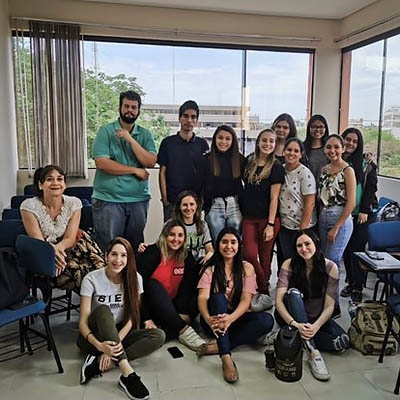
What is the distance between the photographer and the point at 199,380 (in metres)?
2.37

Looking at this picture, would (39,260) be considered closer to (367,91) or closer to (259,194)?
(259,194)

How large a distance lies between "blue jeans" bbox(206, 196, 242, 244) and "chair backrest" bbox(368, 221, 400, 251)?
102cm

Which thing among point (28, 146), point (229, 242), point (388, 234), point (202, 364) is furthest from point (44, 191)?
point (388, 234)

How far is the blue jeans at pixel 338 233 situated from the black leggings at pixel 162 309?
1.20 metres

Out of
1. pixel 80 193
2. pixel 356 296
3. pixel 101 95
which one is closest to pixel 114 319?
pixel 356 296

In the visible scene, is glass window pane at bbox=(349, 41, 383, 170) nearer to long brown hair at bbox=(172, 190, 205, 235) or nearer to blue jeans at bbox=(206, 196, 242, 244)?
blue jeans at bbox=(206, 196, 242, 244)

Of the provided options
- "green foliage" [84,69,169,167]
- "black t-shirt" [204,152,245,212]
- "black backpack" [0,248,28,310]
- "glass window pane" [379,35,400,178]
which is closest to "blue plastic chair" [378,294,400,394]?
"black t-shirt" [204,152,245,212]

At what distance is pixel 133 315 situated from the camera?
2.59 meters

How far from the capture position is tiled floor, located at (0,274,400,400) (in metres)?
2.23

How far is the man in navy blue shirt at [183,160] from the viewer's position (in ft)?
10.5

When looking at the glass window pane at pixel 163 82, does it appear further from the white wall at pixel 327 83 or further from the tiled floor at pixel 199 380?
the tiled floor at pixel 199 380

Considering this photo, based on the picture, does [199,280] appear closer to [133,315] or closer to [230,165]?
[133,315]

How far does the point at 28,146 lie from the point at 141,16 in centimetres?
200

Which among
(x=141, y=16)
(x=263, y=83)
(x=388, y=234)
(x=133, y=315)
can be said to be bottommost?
(x=133, y=315)
